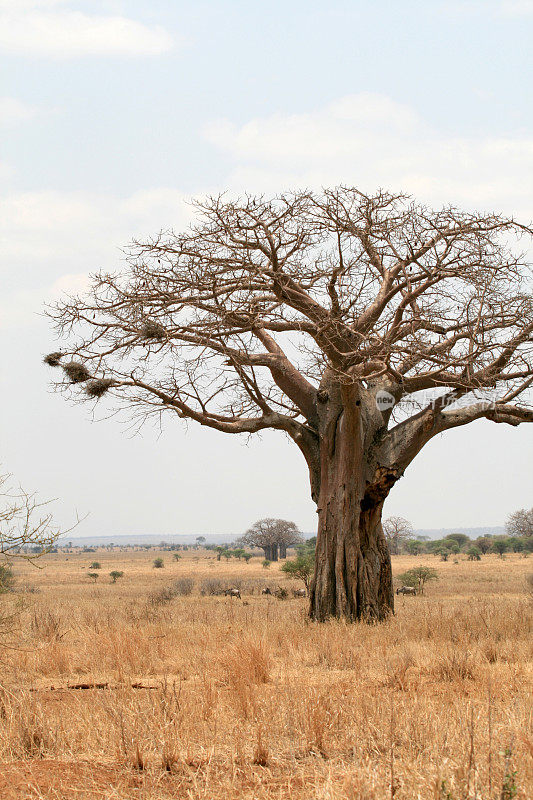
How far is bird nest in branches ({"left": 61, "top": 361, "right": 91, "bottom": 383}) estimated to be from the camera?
11531mm

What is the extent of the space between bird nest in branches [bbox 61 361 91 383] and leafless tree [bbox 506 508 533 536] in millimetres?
62915

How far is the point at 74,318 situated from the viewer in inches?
500

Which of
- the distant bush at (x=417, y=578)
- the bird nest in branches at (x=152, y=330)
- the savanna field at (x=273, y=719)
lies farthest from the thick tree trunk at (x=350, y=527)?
the distant bush at (x=417, y=578)

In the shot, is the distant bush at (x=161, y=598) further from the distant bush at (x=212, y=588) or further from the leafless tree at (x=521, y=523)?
the leafless tree at (x=521, y=523)

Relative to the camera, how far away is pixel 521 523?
230ft

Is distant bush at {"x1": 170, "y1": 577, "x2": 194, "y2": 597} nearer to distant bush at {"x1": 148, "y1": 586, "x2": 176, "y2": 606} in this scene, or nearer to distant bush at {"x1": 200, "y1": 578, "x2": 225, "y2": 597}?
distant bush at {"x1": 200, "y1": 578, "x2": 225, "y2": 597}

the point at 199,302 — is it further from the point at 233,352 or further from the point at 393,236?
the point at 393,236

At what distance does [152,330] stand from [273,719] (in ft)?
22.7

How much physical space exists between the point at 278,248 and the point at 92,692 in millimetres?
6886

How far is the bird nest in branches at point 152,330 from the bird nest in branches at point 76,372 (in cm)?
125

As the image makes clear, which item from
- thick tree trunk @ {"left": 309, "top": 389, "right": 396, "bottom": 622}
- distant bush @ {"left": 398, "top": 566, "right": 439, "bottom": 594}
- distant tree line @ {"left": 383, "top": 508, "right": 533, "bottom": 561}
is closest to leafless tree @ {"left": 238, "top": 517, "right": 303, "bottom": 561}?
distant tree line @ {"left": 383, "top": 508, "right": 533, "bottom": 561}

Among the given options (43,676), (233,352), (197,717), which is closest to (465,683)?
(197,717)

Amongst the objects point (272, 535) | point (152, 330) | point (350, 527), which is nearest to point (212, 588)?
point (350, 527)

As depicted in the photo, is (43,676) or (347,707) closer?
(347,707)
